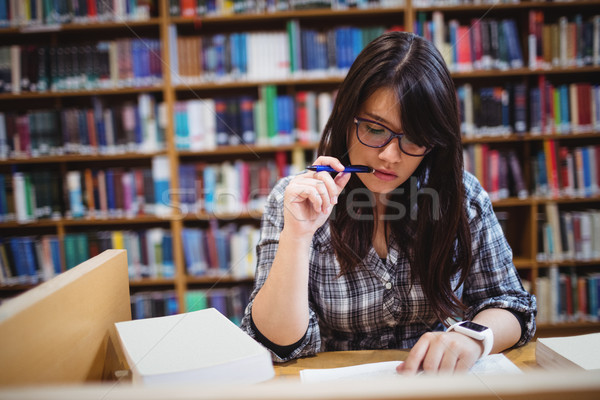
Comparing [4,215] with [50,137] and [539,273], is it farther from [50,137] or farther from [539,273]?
[539,273]

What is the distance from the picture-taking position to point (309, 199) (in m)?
0.80

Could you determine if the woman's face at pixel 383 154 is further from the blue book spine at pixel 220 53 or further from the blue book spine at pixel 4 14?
the blue book spine at pixel 4 14

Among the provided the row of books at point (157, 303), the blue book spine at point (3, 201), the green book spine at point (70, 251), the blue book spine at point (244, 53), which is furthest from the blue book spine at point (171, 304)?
the blue book spine at point (244, 53)

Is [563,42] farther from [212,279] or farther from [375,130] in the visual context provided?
[212,279]

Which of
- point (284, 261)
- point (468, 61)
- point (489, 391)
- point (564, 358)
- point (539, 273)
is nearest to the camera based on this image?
point (489, 391)

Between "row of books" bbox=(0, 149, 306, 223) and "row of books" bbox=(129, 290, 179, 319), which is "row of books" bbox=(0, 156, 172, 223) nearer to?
"row of books" bbox=(0, 149, 306, 223)

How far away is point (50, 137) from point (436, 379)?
8.33ft

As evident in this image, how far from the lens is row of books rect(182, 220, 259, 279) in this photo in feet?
7.49

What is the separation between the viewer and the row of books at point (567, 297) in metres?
2.30

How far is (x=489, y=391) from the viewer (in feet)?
0.95

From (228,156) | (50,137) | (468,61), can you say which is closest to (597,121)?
(468,61)

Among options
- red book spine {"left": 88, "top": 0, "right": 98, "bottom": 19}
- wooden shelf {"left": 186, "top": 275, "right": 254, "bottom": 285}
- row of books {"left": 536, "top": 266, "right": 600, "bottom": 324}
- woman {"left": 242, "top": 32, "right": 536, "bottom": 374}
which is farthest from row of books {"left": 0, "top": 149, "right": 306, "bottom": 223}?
row of books {"left": 536, "top": 266, "right": 600, "bottom": 324}

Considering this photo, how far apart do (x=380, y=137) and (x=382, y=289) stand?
36cm

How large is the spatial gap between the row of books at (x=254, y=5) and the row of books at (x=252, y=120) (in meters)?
0.44
